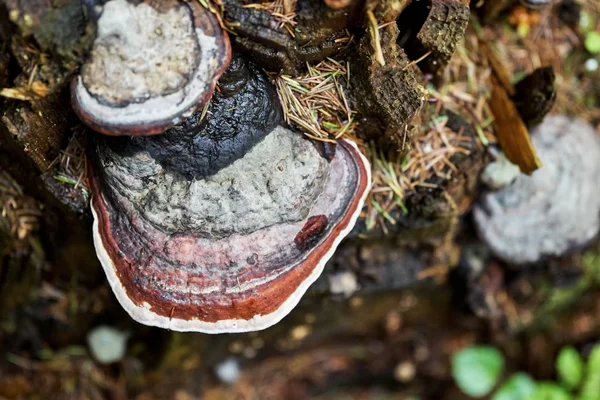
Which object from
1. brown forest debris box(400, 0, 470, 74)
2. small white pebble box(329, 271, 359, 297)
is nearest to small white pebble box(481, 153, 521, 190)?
brown forest debris box(400, 0, 470, 74)

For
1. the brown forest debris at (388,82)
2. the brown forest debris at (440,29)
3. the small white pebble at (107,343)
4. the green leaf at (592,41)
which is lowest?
the small white pebble at (107,343)

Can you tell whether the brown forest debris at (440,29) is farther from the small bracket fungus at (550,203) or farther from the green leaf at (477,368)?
the green leaf at (477,368)

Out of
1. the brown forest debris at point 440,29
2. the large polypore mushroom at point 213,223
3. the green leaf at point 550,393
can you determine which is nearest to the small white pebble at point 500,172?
the brown forest debris at point 440,29

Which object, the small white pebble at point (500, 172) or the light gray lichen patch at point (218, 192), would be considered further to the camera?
the small white pebble at point (500, 172)

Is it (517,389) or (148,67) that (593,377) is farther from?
(148,67)

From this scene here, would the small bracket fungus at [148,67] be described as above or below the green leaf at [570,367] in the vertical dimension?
above

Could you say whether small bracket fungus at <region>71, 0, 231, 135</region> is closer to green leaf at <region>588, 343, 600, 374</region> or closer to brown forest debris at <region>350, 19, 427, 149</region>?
brown forest debris at <region>350, 19, 427, 149</region>
